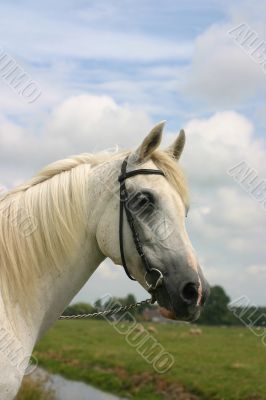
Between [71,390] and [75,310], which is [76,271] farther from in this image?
[71,390]

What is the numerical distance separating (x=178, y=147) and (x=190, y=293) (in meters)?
1.27

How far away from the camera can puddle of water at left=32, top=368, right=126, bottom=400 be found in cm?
2080

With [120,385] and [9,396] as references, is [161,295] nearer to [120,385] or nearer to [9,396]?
[9,396]

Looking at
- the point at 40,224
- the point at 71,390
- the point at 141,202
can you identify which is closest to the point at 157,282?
the point at 141,202

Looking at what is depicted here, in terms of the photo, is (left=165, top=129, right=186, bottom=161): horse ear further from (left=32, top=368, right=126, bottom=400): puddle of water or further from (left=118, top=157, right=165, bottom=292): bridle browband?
(left=32, top=368, right=126, bottom=400): puddle of water

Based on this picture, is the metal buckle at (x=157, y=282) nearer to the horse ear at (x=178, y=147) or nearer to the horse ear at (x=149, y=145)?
the horse ear at (x=149, y=145)

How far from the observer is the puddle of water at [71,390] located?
20797 millimetres

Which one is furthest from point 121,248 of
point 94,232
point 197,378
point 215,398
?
point 197,378

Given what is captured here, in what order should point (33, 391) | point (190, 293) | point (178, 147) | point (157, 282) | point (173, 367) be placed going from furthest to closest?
1. point (173, 367)
2. point (33, 391)
3. point (178, 147)
4. point (157, 282)
5. point (190, 293)

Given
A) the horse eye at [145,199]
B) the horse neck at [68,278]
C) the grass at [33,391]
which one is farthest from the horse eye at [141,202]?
the grass at [33,391]

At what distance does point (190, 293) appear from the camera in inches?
154

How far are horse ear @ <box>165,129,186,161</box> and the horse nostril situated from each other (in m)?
1.14

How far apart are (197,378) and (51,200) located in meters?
18.9

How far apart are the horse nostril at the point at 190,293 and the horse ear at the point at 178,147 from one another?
1141 mm
